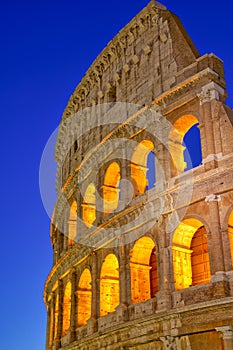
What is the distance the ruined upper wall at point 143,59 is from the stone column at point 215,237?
16.3ft

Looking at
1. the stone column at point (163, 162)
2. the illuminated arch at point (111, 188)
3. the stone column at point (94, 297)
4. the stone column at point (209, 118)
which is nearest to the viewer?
the stone column at point (209, 118)

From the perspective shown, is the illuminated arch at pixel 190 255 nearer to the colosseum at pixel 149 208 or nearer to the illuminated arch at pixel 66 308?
the colosseum at pixel 149 208

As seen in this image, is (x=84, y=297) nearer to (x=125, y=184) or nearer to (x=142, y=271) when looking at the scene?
(x=142, y=271)

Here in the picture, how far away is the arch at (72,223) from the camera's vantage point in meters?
22.9

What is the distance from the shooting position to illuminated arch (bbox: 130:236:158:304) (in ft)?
54.0

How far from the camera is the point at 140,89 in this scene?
1923cm

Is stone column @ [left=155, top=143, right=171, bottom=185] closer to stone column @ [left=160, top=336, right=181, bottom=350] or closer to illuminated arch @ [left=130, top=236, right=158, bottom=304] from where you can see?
illuminated arch @ [left=130, top=236, right=158, bottom=304]

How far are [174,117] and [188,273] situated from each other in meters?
5.07

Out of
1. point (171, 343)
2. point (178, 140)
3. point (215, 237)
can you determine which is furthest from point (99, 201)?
point (171, 343)

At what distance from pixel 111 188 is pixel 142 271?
4.24 metres

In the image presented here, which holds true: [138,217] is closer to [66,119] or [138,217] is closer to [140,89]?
[140,89]

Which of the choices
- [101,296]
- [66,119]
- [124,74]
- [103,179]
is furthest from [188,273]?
[66,119]

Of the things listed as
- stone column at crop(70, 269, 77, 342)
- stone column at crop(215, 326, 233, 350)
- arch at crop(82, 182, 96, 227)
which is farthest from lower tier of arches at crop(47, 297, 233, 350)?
arch at crop(82, 182, 96, 227)

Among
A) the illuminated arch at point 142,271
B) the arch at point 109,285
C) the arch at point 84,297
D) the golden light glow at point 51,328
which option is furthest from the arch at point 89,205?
the golden light glow at point 51,328
